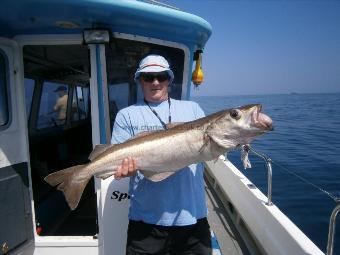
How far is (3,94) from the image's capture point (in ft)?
12.7

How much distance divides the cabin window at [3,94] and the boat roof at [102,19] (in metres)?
0.38

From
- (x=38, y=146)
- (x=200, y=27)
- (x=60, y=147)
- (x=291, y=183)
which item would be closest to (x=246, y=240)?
(x=200, y=27)

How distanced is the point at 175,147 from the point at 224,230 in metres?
3.23

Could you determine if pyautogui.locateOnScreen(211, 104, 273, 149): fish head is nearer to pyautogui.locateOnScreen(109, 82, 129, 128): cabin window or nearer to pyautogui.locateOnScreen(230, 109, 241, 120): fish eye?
pyautogui.locateOnScreen(230, 109, 241, 120): fish eye

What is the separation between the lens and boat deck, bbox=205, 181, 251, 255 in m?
4.87

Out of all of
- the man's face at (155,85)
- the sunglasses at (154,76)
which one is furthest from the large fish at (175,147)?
the sunglasses at (154,76)

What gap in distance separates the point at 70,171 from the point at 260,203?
2875 mm

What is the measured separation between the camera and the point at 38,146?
696 cm

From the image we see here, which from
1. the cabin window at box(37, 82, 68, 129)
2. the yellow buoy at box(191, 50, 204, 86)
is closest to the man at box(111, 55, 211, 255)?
the yellow buoy at box(191, 50, 204, 86)

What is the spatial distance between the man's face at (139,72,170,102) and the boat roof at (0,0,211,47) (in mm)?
753

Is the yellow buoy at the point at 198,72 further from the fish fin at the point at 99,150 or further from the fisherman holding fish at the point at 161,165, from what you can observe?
the fish fin at the point at 99,150

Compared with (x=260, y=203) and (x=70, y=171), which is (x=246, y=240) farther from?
(x=70, y=171)

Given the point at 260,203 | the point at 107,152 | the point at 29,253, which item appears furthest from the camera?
the point at 260,203

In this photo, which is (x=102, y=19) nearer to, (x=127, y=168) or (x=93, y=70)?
(x=93, y=70)
